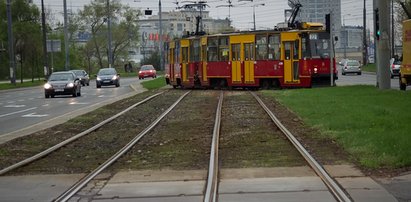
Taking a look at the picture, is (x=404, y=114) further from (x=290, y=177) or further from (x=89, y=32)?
(x=89, y=32)

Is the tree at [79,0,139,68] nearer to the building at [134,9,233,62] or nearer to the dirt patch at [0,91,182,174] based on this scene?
the building at [134,9,233,62]

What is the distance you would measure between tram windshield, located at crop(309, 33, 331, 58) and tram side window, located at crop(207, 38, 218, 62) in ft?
22.2

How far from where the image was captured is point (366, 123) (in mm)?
15117

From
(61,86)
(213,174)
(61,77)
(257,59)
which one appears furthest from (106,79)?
(213,174)

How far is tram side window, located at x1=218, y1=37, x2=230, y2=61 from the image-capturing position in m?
37.7

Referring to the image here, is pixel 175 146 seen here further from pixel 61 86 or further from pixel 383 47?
pixel 61 86

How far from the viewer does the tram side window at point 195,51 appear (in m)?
40.5

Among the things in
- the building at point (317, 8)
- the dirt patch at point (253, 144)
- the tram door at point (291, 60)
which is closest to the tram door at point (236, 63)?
the tram door at point (291, 60)

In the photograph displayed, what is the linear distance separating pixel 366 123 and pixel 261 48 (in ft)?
68.1

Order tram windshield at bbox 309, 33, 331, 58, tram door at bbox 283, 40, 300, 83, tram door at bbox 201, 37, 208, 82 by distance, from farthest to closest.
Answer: tram door at bbox 201, 37, 208, 82 → tram door at bbox 283, 40, 300, 83 → tram windshield at bbox 309, 33, 331, 58

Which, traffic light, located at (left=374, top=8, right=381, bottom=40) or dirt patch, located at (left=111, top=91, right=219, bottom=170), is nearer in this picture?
dirt patch, located at (left=111, top=91, right=219, bottom=170)

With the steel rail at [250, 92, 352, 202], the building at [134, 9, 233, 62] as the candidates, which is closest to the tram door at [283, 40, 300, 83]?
the steel rail at [250, 92, 352, 202]

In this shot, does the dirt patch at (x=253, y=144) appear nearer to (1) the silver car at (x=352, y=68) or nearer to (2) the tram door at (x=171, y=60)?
(2) the tram door at (x=171, y=60)

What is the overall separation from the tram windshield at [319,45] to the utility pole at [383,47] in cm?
489
